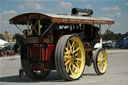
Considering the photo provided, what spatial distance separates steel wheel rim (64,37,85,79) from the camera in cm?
977

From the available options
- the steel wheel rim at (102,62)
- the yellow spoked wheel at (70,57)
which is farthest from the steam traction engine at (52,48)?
the steel wheel rim at (102,62)

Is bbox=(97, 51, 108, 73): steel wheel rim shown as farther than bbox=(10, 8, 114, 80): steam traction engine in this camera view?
Yes

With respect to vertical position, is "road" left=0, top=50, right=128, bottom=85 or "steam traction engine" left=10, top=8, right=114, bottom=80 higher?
"steam traction engine" left=10, top=8, right=114, bottom=80

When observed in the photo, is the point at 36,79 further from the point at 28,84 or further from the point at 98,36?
the point at 98,36

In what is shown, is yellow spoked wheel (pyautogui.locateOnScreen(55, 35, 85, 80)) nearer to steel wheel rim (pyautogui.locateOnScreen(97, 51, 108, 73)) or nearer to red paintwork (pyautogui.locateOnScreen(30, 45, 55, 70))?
red paintwork (pyautogui.locateOnScreen(30, 45, 55, 70))

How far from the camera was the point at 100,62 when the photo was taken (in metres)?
11.9

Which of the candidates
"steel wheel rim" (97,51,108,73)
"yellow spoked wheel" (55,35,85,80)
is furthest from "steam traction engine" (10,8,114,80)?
"steel wheel rim" (97,51,108,73)

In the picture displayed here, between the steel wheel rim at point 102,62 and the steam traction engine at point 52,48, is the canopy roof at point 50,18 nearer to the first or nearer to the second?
the steam traction engine at point 52,48

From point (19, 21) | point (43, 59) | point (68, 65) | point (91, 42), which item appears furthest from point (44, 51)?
point (91, 42)

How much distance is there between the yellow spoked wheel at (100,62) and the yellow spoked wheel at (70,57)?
1166mm

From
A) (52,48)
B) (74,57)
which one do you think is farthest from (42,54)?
(74,57)

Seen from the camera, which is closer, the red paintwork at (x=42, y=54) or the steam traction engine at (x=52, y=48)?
→ the steam traction engine at (x=52, y=48)

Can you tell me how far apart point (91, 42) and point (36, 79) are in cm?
302

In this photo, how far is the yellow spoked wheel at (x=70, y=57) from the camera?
9.20 meters
